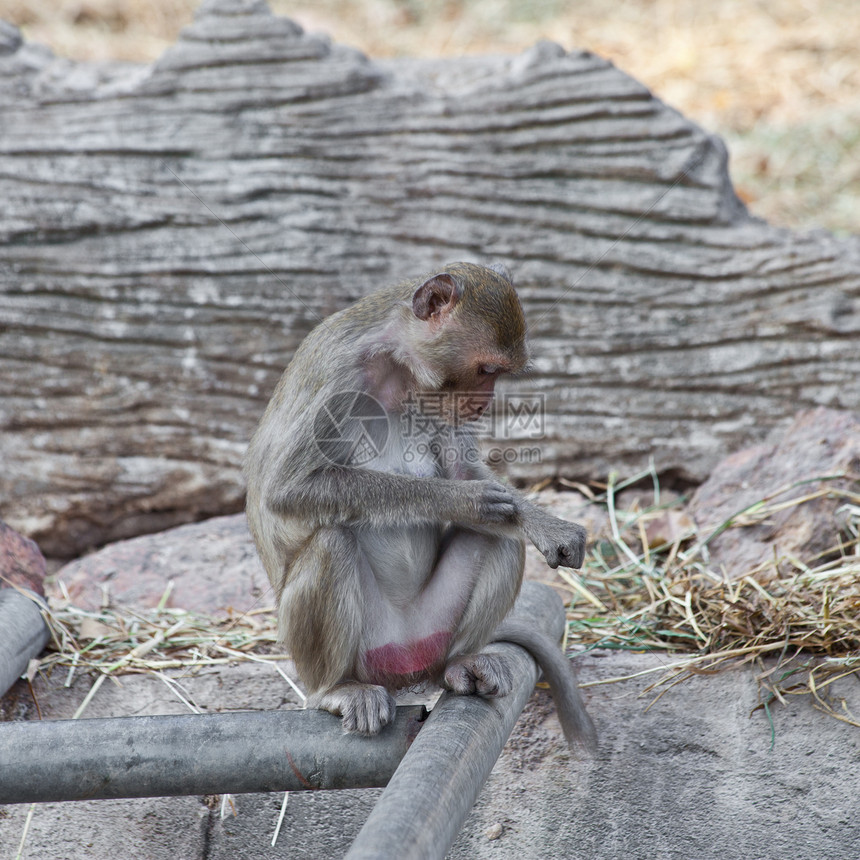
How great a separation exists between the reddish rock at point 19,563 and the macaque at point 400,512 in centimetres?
107

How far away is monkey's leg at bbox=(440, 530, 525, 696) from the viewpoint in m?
2.63

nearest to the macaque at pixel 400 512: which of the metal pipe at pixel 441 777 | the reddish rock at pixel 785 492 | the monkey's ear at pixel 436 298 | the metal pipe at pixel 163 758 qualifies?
the monkey's ear at pixel 436 298

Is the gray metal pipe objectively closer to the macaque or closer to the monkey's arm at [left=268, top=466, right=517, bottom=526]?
the macaque

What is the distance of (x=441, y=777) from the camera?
203cm

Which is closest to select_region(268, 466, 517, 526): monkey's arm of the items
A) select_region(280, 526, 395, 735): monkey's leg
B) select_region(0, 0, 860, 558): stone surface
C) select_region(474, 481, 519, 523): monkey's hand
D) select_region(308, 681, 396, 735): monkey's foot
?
select_region(474, 481, 519, 523): monkey's hand

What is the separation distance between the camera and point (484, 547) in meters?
2.89

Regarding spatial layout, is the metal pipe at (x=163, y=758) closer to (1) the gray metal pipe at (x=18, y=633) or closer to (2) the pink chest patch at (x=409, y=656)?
(2) the pink chest patch at (x=409, y=656)

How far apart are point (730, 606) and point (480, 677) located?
108 centimetres

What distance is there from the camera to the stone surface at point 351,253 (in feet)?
15.5

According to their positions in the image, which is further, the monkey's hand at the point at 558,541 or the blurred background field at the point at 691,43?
the blurred background field at the point at 691,43

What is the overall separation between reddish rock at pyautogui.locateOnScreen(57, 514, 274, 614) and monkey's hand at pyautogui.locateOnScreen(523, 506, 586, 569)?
1577 mm

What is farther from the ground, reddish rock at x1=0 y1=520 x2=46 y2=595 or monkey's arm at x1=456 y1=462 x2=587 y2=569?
monkey's arm at x1=456 y1=462 x2=587 y2=569

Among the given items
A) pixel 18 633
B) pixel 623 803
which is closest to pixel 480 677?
pixel 623 803

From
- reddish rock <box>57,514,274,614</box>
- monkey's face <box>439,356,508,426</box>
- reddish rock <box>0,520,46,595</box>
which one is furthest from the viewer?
reddish rock <box>57,514,274,614</box>
